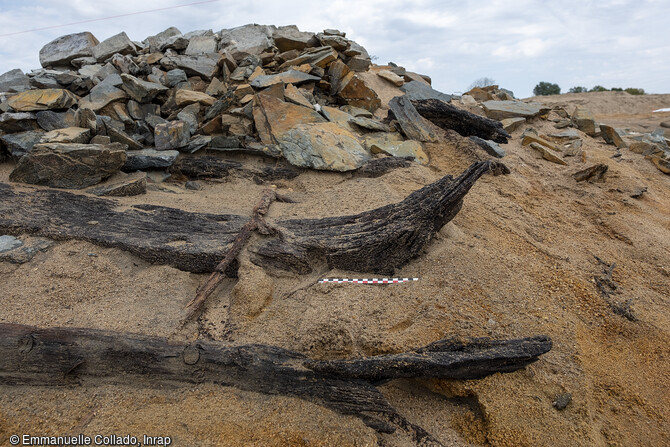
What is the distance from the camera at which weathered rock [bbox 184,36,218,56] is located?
8.26 m

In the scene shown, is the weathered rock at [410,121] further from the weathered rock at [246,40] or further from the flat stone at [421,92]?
the weathered rock at [246,40]

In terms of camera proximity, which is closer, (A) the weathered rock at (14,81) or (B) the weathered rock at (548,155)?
(A) the weathered rock at (14,81)

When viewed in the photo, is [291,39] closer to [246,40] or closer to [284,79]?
[246,40]

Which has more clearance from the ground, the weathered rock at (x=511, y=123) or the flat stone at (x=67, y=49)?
the flat stone at (x=67, y=49)

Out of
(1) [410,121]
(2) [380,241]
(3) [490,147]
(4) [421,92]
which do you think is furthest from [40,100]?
(4) [421,92]

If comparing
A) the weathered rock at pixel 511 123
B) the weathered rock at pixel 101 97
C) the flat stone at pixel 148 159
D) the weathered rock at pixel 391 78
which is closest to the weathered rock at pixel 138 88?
the weathered rock at pixel 101 97

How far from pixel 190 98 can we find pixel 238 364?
5379mm

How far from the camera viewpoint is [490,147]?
6.68 metres

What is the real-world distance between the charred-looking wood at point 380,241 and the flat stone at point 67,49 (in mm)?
7453

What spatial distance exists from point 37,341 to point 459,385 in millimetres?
2685

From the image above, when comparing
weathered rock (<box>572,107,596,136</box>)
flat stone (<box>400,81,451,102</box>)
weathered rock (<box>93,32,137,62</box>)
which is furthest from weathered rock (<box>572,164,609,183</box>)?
weathered rock (<box>93,32,137,62</box>)

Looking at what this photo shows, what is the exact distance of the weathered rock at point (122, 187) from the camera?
4531 millimetres

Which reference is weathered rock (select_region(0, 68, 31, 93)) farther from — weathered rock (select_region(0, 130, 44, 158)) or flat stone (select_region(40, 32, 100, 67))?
weathered rock (select_region(0, 130, 44, 158))

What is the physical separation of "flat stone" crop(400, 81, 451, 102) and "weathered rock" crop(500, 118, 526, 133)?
56.1 inches
